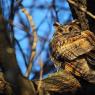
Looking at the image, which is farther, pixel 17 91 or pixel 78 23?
pixel 78 23

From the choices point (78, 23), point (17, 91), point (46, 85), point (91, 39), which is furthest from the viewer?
point (78, 23)

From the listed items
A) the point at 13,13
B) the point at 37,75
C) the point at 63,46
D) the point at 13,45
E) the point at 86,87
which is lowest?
the point at 86,87

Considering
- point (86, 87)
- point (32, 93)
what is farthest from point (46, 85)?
point (32, 93)

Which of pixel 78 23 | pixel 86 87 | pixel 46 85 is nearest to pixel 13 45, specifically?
pixel 46 85

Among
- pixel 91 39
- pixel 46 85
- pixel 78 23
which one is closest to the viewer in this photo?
pixel 46 85

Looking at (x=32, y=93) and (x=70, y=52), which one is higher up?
(x=32, y=93)

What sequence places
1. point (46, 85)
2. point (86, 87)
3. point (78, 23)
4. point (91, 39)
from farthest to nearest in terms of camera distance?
point (78, 23) < point (91, 39) < point (86, 87) < point (46, 85)

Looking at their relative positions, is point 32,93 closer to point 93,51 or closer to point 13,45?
point 13,45

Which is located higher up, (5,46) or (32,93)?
(5,46)

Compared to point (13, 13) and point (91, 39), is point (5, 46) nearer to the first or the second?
point (13, 13)
